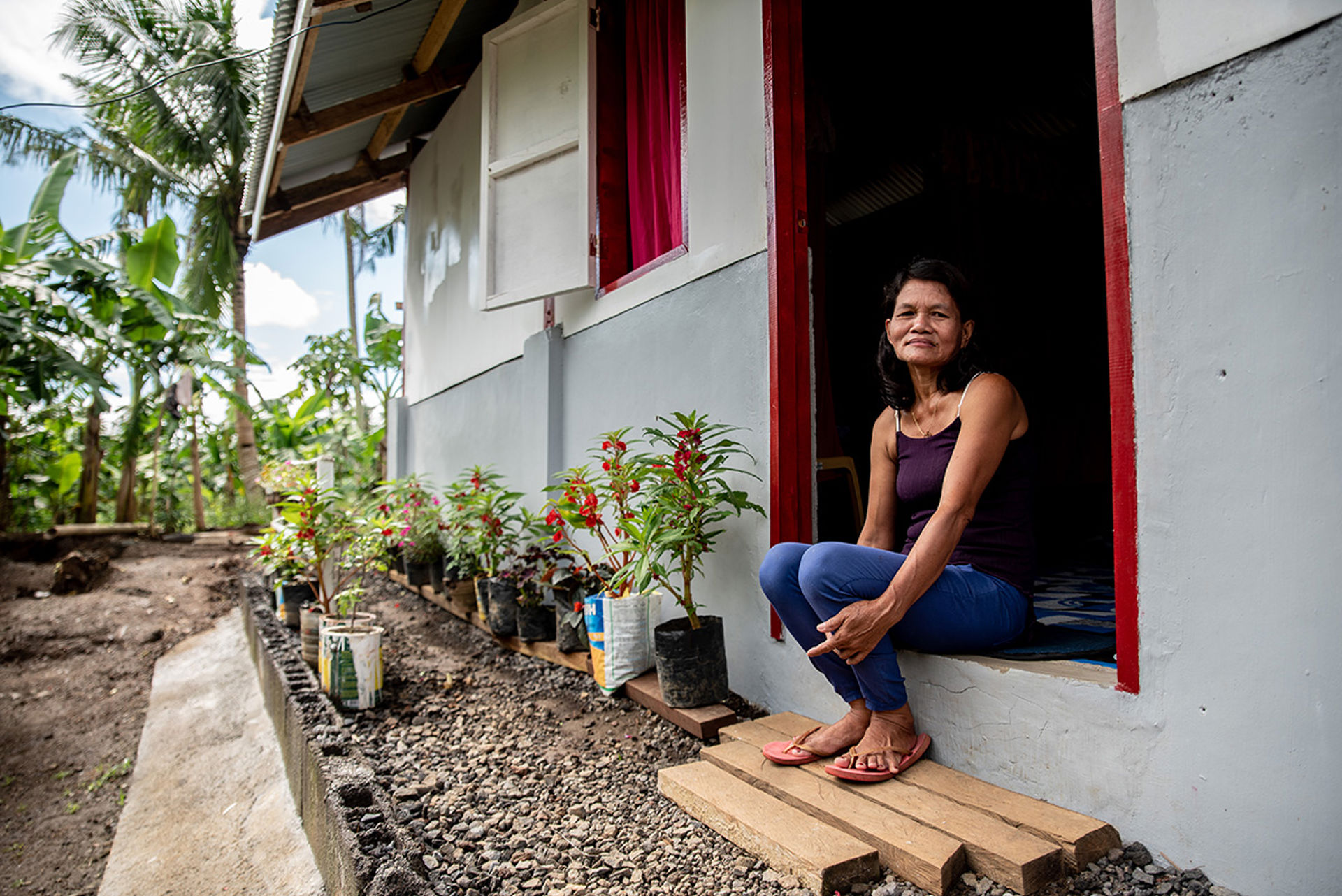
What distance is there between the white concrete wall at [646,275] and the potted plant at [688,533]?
2.46ft

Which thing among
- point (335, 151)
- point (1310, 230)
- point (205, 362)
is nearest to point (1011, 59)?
point (1310, 230)

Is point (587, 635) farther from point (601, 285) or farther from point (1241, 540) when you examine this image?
point (1241, 540)

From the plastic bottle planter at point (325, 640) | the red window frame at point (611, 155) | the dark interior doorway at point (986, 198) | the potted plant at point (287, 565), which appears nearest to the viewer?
the plastic bottle planter at point (325, 640)

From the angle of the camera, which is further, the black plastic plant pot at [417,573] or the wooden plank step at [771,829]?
the black plastic plant pot at [417,573]

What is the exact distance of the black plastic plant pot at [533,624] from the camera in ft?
13.1

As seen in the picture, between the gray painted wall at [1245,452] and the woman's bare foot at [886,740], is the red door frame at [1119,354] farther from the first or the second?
the woman's bare foot at [886,740]

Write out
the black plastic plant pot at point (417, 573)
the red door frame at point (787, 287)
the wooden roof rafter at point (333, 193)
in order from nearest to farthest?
the red door frame at point (787, 287) < the black plastic plant pot at point (417, 573) < the wooden roof rafter at point (333, 193)

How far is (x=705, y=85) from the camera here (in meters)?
3.09

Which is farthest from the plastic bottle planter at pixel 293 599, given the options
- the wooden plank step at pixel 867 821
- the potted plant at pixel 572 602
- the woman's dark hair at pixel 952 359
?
the woman's dark hair at pixel 952 359

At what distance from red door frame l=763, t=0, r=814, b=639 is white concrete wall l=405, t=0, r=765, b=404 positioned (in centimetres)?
8

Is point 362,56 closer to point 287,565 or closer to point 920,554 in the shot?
point 287,565

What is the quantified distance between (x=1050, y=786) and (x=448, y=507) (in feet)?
17.6

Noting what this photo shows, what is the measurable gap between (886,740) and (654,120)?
3.10 meters

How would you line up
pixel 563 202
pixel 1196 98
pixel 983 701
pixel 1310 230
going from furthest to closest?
1. pixel 563 202
2. pixel 983 701
3. pixel 1196 98
4. pixel 1310 230
